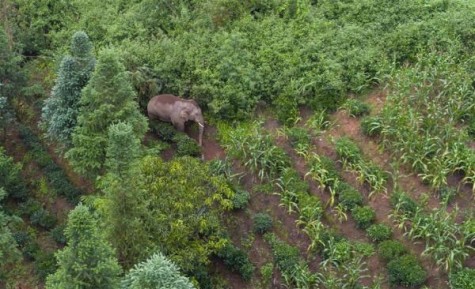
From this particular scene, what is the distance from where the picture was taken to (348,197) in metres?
14.5

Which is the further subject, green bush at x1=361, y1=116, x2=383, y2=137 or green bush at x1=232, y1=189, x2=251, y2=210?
green bush at x1=361, y1=116, x2=383, y2=137

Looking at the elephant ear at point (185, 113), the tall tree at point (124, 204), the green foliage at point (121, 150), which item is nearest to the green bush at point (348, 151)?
the elephant ear at point (185, 113)

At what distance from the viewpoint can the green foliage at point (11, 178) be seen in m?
15.6

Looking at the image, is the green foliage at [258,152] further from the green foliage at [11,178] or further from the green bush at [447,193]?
the green foliage at [11,178]

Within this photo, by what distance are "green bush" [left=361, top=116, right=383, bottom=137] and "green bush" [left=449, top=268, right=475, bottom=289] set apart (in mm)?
4341

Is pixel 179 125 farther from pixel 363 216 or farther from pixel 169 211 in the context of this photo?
pixel 363 216

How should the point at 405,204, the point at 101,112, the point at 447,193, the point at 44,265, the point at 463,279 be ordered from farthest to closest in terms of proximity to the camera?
the point at 44,265 → the point at 447,193 → the point at 405,204 → the point at 101,112 → the point at 463,279

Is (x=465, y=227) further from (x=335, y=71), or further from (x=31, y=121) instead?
(x=31, y=121)

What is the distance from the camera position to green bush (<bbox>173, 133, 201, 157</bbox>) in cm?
1647

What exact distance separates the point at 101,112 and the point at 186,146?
3168mm

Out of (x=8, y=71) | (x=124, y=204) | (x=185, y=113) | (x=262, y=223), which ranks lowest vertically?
(x=262, y=223)

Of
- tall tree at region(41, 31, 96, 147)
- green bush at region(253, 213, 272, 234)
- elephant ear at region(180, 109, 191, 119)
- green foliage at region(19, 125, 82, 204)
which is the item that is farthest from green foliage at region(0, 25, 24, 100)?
green bush at region(253, 213, 272, 234)

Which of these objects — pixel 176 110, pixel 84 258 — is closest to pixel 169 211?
pixel 84 258

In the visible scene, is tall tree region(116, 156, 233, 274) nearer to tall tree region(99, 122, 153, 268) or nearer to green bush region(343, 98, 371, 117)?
tall tree region(99, 122, 153, 268)
